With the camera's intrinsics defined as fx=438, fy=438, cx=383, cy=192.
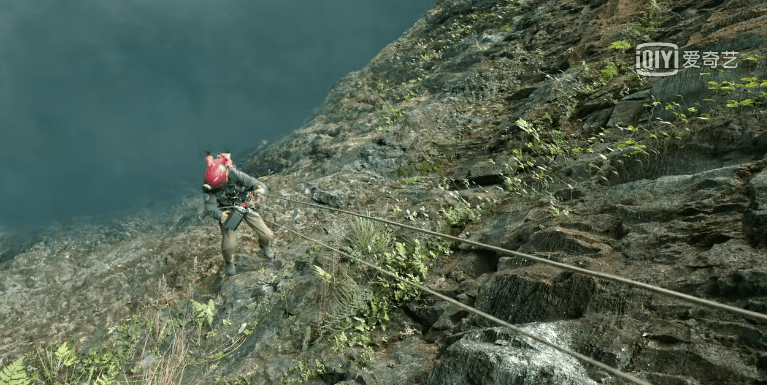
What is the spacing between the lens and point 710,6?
7.93 meters

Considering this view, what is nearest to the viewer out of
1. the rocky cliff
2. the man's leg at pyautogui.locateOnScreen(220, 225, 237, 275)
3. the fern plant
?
the rocky cliff

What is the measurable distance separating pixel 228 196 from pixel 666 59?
719 centimetres

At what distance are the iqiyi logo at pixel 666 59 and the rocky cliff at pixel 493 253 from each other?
0.15 meters

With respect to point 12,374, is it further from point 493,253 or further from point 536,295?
point 493,253

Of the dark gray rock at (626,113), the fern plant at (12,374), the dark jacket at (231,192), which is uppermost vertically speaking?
the dark gray rock at (626,113)

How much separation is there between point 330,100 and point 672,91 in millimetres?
12372

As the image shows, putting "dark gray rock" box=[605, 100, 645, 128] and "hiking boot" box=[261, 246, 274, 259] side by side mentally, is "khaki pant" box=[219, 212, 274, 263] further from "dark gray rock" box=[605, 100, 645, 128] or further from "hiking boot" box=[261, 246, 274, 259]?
"dark gray rock" box=[605, 100, 645, 128]

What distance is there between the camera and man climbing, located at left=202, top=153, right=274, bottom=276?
6.87 m

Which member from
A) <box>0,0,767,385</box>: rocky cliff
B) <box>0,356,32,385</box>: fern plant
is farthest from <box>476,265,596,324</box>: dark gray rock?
<box>0,356,32,385</box>: fern plant

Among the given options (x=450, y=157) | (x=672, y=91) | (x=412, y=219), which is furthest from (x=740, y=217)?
(x=450, y=157)

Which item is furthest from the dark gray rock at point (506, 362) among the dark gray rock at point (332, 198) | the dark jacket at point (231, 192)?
the dark gray rock at point (332, 198)

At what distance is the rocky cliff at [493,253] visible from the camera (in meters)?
2.73

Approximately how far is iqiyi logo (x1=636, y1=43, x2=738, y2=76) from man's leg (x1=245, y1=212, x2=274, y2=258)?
6422mm

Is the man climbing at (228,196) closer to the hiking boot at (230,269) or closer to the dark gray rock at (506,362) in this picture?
the hiking boot at (230,269)
